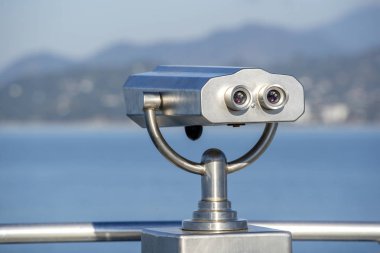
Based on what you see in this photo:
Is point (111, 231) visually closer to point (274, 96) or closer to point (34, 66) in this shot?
point (274, 96)

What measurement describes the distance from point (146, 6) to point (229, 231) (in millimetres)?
136511

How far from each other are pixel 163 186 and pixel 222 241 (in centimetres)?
6343

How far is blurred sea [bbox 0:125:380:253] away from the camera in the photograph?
45125 millimetres

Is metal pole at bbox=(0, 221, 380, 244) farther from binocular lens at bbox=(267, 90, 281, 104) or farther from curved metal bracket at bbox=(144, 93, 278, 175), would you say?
binocular lens at bbox=(267, 90, 281, 104)

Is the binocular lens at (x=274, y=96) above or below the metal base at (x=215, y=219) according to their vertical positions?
above

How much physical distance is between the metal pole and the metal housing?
1.46ft

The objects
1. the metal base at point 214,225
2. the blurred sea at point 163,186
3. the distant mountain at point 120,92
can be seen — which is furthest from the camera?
the distant mountain at point 120,92

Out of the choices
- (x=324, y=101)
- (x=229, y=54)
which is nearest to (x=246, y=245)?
(x=324, y=101)

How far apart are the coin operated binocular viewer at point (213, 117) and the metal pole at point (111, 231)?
386 millimetres

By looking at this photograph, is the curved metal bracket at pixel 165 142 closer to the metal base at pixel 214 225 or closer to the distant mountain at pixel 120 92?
the metal base at pixel 214 225

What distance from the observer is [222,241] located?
2.22m

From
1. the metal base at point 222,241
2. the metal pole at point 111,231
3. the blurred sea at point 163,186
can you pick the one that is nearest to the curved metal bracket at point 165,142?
the metal base at point 222,241

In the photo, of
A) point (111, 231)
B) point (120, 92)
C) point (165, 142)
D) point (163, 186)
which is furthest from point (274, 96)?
point (120, 92)

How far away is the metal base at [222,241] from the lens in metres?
2.21
